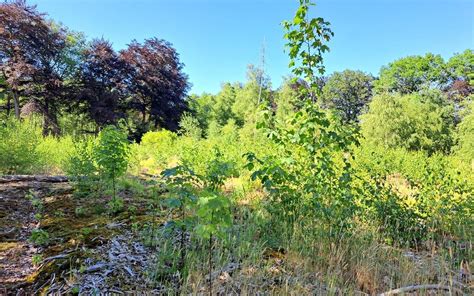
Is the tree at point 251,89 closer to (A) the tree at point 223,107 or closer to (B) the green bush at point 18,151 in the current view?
(A) the tree at point 223,107

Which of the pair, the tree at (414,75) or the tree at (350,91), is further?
the tree at (350,91)

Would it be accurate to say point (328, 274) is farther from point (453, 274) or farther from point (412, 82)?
point (412, 82)

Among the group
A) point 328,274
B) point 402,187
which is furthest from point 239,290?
point 402,187

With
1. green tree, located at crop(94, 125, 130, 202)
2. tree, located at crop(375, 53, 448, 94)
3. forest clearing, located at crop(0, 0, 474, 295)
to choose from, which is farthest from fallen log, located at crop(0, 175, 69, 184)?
tree, located at crop(375, 53, 448, 94)

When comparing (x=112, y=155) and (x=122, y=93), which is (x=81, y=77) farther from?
(x=112, y=155)

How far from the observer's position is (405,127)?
15.8 meters

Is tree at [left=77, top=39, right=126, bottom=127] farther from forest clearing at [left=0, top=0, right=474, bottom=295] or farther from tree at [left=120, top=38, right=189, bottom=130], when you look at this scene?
forest clearing at [left=0, top=0, right=474, bottom=295]

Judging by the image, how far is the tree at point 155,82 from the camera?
20688 mm

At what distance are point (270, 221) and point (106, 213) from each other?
155cm

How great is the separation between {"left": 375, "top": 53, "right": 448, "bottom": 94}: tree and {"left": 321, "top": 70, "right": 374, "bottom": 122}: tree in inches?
66.1

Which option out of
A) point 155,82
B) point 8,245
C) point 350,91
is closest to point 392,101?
point 155,82

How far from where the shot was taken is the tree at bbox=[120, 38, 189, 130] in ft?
67.9

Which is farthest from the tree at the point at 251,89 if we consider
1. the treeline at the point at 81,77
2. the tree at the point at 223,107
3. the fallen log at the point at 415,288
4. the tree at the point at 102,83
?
the fallen log at the point at 415,288

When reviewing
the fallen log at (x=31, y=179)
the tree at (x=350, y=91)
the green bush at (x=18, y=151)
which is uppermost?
the tree at (x=350, y=91)
